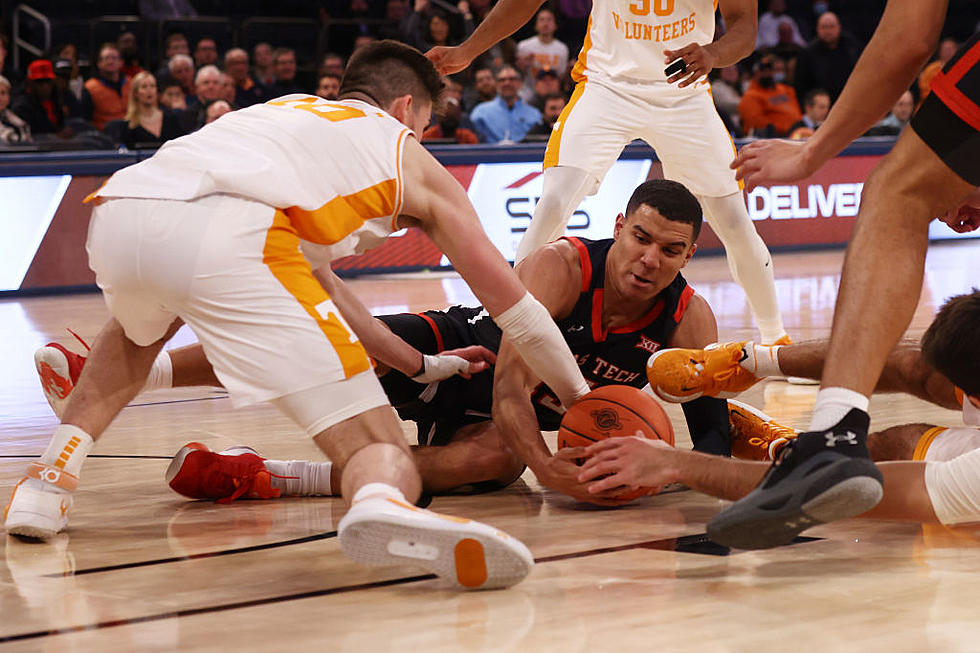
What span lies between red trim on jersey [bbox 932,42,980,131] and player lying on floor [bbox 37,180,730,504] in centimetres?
135

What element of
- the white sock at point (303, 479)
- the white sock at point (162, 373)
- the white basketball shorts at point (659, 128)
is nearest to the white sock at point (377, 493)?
the white sock at point (303, 479)

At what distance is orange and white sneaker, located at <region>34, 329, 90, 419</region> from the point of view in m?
4.41

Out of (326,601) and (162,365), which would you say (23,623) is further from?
(162,365)

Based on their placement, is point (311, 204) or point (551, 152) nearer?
point (311, 204)

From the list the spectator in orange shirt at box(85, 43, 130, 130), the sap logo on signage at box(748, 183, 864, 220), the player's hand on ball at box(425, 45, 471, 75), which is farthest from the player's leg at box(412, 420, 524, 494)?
the spectator in orange shirt at box(85, 43, 130, 130)

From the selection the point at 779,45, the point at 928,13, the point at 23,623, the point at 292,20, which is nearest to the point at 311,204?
the point at 23,623

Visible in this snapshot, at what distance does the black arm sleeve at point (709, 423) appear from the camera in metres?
4.09

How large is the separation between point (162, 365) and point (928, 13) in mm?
2708

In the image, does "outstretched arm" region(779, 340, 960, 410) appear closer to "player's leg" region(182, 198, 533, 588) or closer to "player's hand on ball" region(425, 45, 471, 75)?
"player's leg" region(182, 198, 533, 588)

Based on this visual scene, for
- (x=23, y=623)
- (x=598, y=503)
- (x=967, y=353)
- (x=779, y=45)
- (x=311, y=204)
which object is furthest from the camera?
(x=779, y=45)

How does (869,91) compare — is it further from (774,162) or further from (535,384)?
(535,384)

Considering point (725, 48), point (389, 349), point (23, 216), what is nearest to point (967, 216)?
point (389, 349)

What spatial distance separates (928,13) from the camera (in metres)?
2.99

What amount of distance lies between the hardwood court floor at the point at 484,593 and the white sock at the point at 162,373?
29cm
